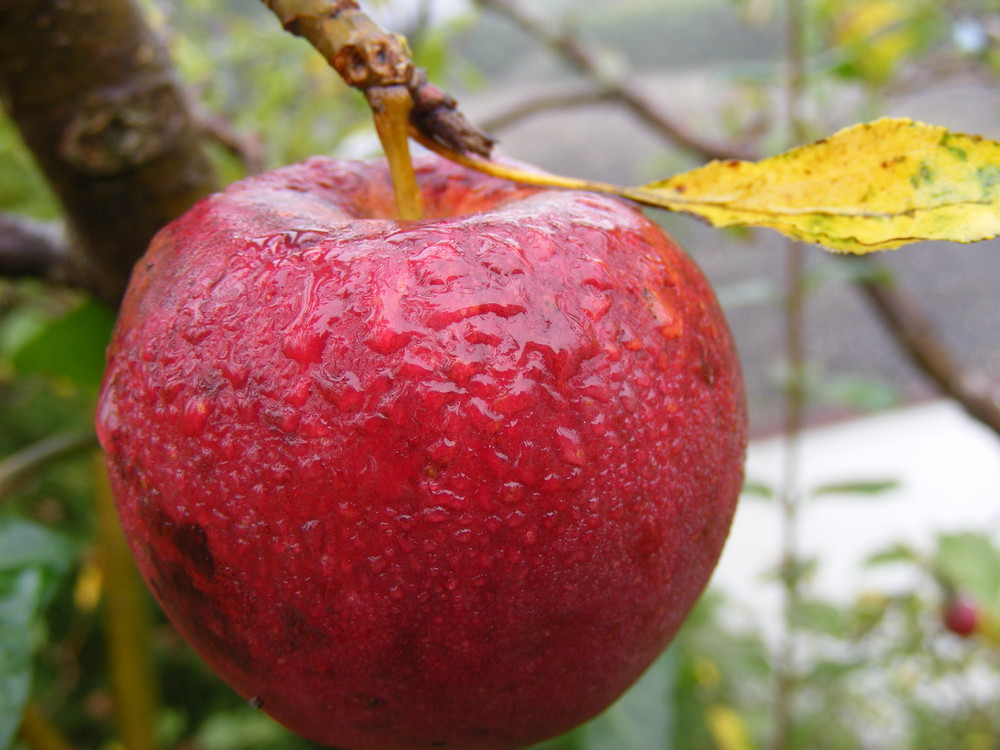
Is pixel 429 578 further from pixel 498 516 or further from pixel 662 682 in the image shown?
pixel 662 682

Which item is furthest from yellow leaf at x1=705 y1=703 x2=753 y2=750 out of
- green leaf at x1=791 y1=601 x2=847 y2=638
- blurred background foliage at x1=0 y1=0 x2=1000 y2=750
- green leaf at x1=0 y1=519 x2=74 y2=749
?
green leaf at x1=0 y1=519 x2=74 y2=749

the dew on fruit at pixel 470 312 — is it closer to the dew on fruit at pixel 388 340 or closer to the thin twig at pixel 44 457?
the dew on fruit at pixel 388 340

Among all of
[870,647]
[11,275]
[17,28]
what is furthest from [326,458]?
[870,647]

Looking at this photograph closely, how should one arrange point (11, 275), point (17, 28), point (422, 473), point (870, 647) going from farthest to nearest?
point (870, 647)
point (11, 275)
point (17, 28)
point (422, 473)

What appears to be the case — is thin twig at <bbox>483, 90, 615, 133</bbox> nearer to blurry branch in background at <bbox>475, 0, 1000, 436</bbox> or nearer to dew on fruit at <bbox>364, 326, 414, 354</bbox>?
blurry branch in background at <bbox>475, 0, 1000, 436</bbox>

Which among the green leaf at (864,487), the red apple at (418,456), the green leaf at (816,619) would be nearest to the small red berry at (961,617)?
the green leaf at (816,619)

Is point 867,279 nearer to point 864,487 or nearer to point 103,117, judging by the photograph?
point 864,487
